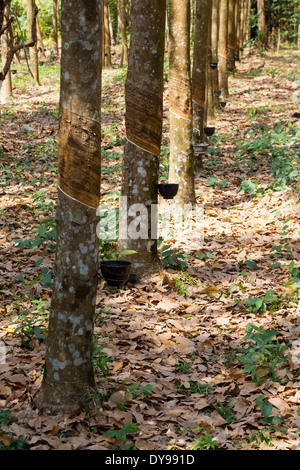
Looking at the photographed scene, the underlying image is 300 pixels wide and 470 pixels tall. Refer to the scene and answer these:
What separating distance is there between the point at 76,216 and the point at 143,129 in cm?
286

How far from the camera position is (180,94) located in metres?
8.51

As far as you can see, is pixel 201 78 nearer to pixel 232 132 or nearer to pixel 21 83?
pixel 232 132

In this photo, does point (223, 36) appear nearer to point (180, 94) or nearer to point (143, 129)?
point (180, 94)

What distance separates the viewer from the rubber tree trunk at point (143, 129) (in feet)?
19.6

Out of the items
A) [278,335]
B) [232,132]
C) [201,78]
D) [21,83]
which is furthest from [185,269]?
[21,83]

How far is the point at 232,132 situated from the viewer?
15539 millimetres

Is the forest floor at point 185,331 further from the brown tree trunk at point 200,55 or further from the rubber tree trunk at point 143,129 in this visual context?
the brown tree trunk at point 200,55

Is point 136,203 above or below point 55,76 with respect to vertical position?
below

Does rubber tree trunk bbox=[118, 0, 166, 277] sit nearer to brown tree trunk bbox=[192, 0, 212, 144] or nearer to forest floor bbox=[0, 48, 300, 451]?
forest floor bbox=[0, 48, 300, 451]

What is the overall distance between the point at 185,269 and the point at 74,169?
11.8 feet
